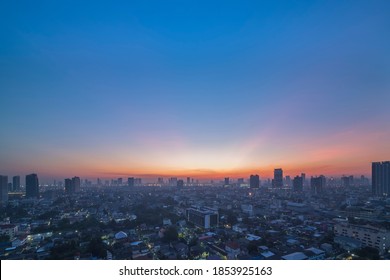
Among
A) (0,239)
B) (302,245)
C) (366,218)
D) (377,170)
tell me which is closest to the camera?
(302,245)

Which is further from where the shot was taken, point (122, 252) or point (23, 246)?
point (23, 246)

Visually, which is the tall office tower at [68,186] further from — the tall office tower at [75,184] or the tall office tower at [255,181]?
the tall office tower at [255,181]

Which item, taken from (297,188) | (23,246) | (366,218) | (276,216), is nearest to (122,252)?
(23,246)

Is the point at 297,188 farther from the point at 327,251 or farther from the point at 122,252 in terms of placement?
the point at 122,252

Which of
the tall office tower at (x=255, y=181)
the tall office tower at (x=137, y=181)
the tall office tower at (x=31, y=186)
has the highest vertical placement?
the tall office tower at (x=31, y=186)

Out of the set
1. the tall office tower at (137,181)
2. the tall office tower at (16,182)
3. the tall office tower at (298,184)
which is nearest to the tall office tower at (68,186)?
the tall office tower at (16,182)

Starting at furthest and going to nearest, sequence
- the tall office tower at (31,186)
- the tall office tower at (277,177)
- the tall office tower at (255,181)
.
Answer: the tall office tower at (255,181), the tall office tower at (277,177), the tall office tower at (31,186)

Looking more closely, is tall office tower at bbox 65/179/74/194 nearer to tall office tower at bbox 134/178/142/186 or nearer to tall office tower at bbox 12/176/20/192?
tall office tower at bbox 12/176/20/192

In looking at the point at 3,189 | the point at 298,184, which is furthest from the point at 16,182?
the point at 298,184

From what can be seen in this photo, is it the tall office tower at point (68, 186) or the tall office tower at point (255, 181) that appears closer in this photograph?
the tall office tower at point (68, 186)
